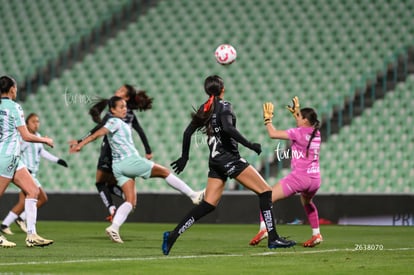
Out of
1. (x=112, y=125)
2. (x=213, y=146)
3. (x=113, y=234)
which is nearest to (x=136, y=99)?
(x=112, y=125)

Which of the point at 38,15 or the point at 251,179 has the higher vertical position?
the point at 38,15

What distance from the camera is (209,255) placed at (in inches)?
355

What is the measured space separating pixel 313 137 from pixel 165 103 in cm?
1049

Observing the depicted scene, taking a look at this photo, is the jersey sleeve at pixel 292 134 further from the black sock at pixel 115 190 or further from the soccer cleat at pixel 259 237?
the black sock at pixel 115 190

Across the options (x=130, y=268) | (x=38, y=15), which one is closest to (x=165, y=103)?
(x=38, y=15)

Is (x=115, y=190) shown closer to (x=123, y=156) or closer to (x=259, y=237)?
(x=123, y=156)

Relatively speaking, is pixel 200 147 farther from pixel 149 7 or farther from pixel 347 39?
pixel 149 7

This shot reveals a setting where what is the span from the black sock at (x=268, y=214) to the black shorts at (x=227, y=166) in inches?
14.9

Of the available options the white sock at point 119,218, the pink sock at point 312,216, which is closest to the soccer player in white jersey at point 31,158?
the white sock at point 119,218

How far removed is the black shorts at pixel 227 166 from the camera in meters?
9.29

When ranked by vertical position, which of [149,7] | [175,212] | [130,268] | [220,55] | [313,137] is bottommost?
[175,212]

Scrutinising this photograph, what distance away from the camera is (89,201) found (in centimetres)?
1803

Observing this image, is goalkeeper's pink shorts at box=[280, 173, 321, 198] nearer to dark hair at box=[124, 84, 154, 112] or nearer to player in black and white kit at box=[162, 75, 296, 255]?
player in black and white kit at box=[162, 75, 296, 255]

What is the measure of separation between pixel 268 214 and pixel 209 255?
32.0 inches
